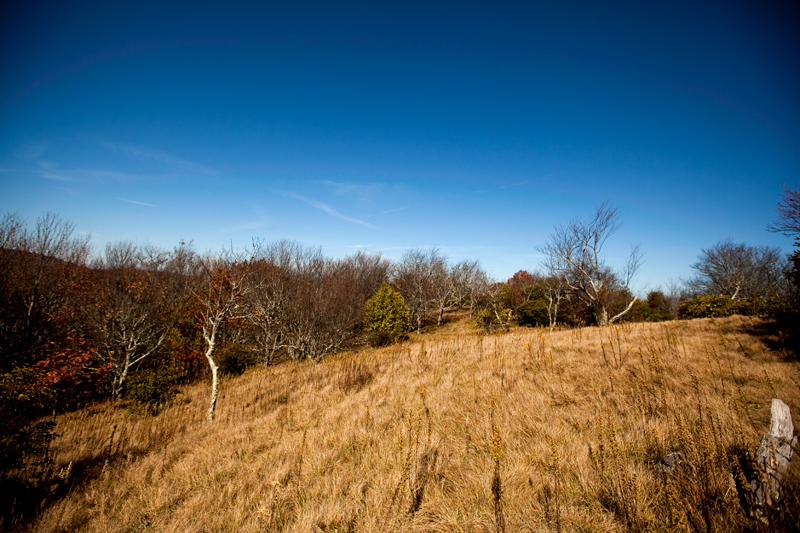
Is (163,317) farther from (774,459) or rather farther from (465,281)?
(465,281)

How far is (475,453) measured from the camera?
388cm

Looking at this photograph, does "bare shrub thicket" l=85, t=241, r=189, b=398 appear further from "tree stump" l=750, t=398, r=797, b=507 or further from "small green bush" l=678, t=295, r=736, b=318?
"small green bush" l=678, t=295, r=736, b=318

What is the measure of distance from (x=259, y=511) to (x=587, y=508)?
333cm

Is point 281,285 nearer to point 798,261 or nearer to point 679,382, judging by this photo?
point 679,382

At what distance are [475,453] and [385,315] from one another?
16964 mm

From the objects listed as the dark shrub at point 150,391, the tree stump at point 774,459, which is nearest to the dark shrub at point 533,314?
the tree stump at point 774,459

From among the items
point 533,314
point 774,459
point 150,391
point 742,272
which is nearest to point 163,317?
point 150,391

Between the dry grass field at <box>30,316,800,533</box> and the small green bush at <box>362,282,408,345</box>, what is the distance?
12.7 meters

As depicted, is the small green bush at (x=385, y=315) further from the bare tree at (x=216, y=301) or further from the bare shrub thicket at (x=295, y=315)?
the bare tree at (x=216, y=301)

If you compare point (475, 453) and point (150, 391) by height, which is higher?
point (475, 453)

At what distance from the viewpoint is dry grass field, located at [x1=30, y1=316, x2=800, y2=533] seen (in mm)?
2699

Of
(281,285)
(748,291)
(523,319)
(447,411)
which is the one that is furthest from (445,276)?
(447,411)

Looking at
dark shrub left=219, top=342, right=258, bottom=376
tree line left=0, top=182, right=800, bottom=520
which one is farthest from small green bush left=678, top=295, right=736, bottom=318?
dark shrub left=219, top=342, right=258, bottom=376

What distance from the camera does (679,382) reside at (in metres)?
4.80
